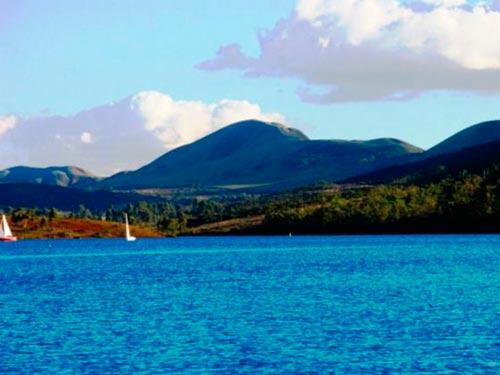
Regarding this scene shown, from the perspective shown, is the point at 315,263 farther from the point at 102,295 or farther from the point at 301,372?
the point at 301,372

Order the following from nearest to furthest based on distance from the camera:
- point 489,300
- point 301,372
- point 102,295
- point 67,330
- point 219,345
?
point 301,372
point 219,345
point 67,330
point 489,300
point 102,295

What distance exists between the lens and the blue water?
5500 centimetres

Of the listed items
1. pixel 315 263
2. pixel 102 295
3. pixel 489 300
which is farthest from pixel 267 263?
pixel 489 300

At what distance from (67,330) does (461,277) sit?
62.3m

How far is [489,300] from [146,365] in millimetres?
42621

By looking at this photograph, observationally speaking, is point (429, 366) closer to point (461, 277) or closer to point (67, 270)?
point (461, 277)

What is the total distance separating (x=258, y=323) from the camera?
2842 inches

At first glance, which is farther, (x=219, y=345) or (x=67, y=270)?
(x=67, y=270)

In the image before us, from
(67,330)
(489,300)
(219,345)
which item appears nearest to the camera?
(219,345)

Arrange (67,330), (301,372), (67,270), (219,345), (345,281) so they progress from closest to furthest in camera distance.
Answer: (301,372), (219,345), (67,330), (345,281), (67,270)

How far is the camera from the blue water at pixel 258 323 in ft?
180

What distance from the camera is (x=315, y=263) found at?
162 metres

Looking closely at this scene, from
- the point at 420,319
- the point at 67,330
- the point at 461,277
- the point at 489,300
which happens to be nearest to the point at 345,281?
the point at 461,277

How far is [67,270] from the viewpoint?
158m
